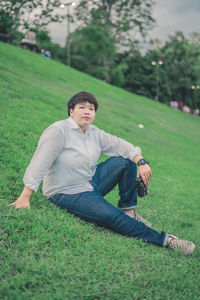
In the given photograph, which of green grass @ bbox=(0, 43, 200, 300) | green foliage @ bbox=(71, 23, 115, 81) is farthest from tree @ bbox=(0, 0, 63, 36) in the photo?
green foliage @ bbox=(71, 23, 115, 81)

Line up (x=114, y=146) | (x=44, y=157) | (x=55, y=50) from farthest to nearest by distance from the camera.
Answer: (x=55, y=50) < (x=114, y=146) < (x=44, y=157)

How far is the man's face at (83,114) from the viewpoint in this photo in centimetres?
331

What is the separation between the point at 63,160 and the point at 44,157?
0.80 feet

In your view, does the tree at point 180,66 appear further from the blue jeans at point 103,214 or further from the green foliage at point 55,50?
the blue jeans at point 103,214

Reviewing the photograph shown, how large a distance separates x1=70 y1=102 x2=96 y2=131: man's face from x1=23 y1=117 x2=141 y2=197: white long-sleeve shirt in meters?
0.07

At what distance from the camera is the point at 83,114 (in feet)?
10.9

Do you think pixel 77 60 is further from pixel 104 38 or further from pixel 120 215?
pixel 120 215

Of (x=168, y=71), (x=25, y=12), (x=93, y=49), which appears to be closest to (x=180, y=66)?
(x=168, y=71)

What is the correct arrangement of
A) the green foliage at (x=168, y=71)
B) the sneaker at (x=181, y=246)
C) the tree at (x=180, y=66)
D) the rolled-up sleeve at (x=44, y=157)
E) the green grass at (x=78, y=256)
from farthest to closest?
the tree at (x=180, y=66) → the green foliage at (x=168, y=71) → the sneaker at (x=181, y=246) → the rolled-up sleeve at (x=44, y=157) → the green grass at (x=78, y=256)

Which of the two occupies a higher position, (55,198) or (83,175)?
(83,175)

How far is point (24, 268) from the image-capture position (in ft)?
7.22

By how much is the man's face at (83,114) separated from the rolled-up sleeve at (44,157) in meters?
0.33

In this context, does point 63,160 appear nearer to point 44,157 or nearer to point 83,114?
point 44,157

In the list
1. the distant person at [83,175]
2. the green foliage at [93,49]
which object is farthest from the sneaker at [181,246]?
the green foliage at [93,49]
